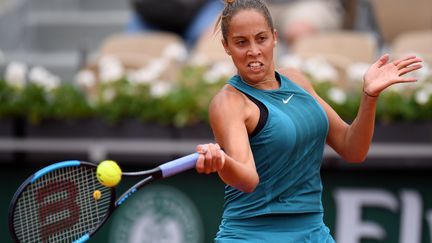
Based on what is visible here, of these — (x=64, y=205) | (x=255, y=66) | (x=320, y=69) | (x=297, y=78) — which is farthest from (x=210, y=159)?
(x=320, y=69)

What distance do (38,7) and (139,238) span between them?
13.9 ft

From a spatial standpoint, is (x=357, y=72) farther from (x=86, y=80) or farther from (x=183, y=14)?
(x=183, y=14)

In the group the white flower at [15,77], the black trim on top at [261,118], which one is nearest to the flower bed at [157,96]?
the white flower at [15,77]

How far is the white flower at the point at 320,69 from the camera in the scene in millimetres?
6400

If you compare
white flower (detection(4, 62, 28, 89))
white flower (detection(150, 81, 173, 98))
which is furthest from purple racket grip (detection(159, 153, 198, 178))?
white flower (detection(4, 62, 28, 89))

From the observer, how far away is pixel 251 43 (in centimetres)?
349

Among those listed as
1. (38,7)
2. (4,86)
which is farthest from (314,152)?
(38,7)

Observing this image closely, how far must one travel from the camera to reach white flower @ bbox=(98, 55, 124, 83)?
21.9 feet

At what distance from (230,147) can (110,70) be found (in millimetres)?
3442

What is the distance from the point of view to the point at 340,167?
626 cm

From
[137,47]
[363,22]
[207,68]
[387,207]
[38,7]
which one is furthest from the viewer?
[38,7]

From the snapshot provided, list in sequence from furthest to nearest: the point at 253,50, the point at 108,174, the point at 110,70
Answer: the point at 110,70 < the point at 253,50 < the point at 108,174

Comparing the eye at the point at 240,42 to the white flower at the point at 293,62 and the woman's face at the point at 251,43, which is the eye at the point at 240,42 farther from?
the white flower at the point at 293,62

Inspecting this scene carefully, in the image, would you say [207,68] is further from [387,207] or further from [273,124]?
[273,124]
